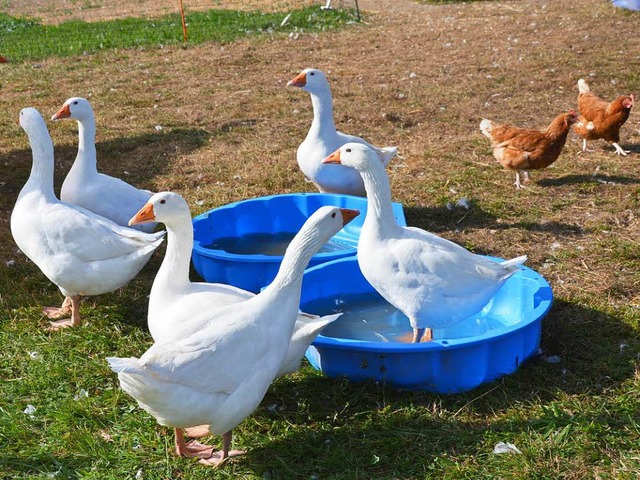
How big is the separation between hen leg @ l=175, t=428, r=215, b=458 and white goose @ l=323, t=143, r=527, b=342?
1261mm

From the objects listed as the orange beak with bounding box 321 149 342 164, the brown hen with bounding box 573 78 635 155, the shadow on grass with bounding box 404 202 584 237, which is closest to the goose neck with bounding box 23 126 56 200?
the orange beak with bounding box 321 149 342 164

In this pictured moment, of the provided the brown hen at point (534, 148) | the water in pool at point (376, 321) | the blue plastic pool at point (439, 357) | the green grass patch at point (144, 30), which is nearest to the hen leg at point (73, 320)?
the water in pool at point (376, 321)

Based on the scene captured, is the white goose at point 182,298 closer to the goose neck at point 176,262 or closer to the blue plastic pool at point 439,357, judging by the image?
the goose neck at point 176,262

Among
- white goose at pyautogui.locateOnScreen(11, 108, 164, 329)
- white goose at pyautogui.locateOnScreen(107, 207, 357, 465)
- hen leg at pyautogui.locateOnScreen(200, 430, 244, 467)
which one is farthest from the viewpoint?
white goose at pyautogui.locateOnScreen(11, 108, 164, 329)

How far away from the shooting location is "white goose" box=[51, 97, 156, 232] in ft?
17.3

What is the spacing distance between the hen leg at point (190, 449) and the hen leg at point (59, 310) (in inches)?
68.2

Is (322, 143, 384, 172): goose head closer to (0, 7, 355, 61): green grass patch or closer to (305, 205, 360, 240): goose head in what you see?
(305, 205, 360, 240): goose head

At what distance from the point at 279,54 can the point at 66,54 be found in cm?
390

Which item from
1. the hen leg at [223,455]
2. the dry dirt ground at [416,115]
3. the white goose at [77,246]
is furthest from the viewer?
the dry dirt ground at [416,115]

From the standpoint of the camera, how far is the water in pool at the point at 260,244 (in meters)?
5.75

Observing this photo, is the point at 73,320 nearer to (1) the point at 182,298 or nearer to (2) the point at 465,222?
(1) the point at 182,298

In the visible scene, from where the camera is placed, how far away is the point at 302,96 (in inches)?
390

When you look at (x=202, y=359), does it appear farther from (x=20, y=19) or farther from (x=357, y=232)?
(x=20, y=19)

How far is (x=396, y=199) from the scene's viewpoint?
6.50 m
